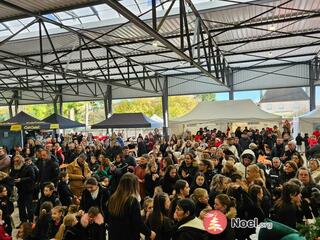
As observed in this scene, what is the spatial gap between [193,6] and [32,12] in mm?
3477

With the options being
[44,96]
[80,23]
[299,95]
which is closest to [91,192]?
[80,23]

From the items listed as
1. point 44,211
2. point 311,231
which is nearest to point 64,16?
point 44,211

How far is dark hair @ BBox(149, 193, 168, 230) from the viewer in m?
2.96

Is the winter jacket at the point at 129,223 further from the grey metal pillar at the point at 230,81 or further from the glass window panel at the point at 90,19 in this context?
the grey metal pillar at the point at 230,81

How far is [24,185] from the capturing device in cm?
516

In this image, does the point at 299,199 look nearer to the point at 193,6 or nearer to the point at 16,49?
the point at 193,6

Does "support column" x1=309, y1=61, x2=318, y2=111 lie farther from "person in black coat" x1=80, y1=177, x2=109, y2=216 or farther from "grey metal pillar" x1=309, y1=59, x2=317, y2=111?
"person in black coat" x1=80, y1=177, x2=109, y2=216

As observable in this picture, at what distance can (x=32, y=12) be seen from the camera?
6.24m

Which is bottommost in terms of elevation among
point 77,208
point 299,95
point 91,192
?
point 77,208

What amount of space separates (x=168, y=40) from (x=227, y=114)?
4.49 meters

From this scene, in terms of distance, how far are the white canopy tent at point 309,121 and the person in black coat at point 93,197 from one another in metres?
10.3

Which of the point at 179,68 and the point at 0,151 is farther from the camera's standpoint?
the point at 179,68

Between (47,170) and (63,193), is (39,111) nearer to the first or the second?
(47,170)

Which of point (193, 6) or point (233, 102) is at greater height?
point (193, 6)
